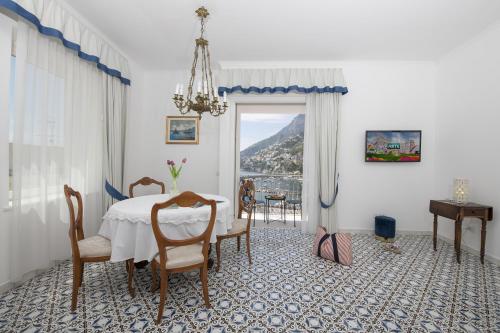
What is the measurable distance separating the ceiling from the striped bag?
A: 9.27 ft

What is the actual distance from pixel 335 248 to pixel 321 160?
5.27ft

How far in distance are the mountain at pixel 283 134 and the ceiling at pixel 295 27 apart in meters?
1.40

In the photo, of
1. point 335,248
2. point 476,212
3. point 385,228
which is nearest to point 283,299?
point 335,248

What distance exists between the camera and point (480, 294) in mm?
2166

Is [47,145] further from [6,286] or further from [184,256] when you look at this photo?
[184,256]

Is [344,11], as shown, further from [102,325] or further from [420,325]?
[102,325]

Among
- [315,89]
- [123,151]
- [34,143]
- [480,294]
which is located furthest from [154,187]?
[480,294]

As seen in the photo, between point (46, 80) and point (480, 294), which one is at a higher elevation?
point (46, 80)

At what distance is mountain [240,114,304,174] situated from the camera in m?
5.00

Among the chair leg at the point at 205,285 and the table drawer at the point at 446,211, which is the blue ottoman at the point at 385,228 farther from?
the chair leg at the point at 205,285

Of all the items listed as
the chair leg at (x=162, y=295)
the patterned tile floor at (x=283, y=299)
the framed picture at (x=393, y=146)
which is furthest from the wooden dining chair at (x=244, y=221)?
the framed picture at (x=393, y=146)

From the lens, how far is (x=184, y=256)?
1.86 meters

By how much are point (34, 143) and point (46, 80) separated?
0.71 metres

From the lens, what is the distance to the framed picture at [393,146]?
12.8 feet
